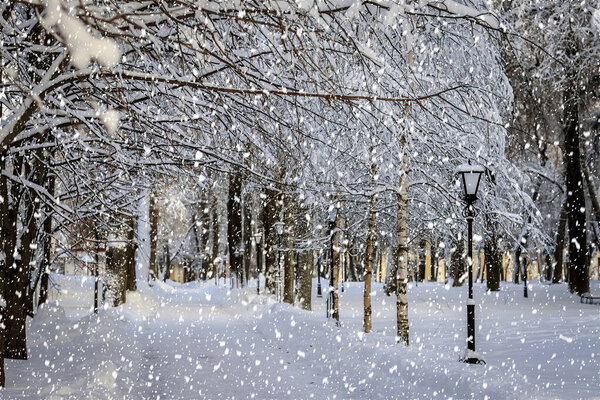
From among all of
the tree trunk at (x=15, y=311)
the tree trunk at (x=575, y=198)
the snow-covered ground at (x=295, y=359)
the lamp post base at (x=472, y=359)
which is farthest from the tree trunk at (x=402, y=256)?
the tree trunk at (x=575, y=198)

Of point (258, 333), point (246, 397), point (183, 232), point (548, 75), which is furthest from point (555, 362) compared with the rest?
point (183, 232)

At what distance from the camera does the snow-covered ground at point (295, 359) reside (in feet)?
27.2

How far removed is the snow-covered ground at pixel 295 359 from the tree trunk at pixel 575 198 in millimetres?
5717

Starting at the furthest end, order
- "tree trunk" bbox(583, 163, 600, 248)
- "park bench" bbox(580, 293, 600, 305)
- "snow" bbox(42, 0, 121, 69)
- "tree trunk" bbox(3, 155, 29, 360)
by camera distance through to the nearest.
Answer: "park bench" bbox(580, 293, 600, 305), "tree trunk" bbox(583, 163, 600, 248), "tree trunk" bbox(3, 155, 29, 360), "snow" bbox(42, 0, 121, 69)

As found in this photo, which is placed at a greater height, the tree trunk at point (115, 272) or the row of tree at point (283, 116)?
the row of tree at point (283, 116)

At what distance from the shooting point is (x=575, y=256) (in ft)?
86.2

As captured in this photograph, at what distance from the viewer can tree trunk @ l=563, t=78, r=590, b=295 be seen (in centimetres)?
2420

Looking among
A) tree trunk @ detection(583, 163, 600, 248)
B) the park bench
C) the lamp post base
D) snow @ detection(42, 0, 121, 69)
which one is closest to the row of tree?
snow @ detection(42, 0, 121, 69)

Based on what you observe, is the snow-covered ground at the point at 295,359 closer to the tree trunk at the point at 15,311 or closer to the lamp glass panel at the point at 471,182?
the tree trunk at the point at 15,311

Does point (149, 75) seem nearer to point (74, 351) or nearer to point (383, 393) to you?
point (383, 393)

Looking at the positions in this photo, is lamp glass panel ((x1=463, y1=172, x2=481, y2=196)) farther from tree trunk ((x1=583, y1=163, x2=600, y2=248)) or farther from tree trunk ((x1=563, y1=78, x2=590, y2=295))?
tree trunk ((x1=583, y1=163, x2=600, y2=248))

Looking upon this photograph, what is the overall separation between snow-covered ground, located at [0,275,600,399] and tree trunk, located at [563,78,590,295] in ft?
18.8

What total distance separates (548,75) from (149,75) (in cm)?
2081

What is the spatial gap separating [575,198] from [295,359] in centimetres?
1846
